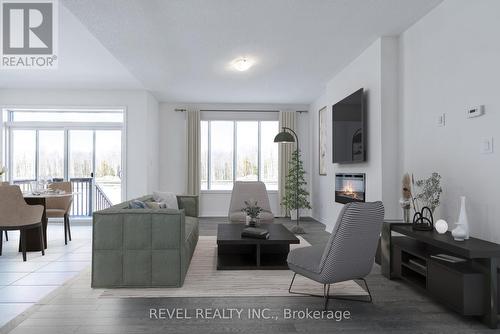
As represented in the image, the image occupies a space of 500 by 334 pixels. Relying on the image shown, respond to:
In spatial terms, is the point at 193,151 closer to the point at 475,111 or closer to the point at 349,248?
the point at 349,248

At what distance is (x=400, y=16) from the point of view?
12.5 ft

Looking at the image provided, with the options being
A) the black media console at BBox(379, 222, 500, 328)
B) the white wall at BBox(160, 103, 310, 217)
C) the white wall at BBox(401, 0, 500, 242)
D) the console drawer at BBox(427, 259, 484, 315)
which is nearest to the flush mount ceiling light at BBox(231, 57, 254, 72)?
the white wall at BBox(401, 0, 500, 242)

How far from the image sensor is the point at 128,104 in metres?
7.22

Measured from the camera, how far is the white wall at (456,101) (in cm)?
287

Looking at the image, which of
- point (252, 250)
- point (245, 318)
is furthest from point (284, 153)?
point (245, 318)

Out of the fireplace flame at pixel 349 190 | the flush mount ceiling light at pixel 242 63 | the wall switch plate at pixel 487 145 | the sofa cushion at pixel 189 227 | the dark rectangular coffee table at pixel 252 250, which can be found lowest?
the dark rectangular coffee table at pixel 252 250

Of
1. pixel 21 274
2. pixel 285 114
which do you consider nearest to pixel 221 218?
pixel 285 114

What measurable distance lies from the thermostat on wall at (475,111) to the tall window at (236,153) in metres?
5.68

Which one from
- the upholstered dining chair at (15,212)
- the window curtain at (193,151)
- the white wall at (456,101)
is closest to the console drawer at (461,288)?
the white wall at (456,101)

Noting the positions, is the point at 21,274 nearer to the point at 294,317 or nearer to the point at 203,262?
the point at 203,262

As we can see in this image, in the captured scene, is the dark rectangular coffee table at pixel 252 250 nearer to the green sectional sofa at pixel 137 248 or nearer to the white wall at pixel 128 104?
the green sectional sofa at pixel 137 248

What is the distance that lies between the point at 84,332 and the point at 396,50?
4.39m

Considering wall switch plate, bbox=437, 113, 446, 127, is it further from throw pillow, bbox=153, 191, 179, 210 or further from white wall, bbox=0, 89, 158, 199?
white wall, bbox=0, 89, 158, 199

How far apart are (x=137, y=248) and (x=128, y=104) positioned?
15.4 feet
